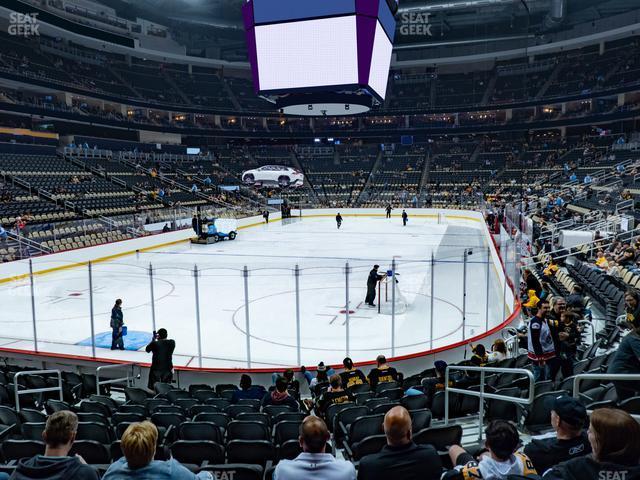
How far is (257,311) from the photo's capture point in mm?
13242

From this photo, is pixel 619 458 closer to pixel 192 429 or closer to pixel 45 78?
pixel 192 429

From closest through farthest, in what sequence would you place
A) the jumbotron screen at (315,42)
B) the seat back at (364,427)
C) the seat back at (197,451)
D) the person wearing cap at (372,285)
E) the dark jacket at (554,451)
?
1. the dark jacket at (554,451)
2. the seat back at (197,451)
3. the seat back at (364,427)
4. the person wearing cap at (372,285)
5. the jumbotron screen at (315,42)

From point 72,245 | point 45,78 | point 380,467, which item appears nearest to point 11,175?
point 72,245

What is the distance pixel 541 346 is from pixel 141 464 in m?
5.78

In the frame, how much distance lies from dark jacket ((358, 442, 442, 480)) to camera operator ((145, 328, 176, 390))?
6.29 m

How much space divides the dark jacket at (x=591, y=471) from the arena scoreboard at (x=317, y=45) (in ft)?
58.1

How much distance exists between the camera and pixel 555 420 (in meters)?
2.97

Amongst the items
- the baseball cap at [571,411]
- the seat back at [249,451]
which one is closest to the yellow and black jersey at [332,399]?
the seat back at [249,451]

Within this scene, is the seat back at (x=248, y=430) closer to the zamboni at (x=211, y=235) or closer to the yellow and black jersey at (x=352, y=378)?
the yellow and black jersey at (x=352, y=378)

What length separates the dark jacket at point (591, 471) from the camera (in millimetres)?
2305

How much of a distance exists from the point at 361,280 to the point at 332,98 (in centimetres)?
861

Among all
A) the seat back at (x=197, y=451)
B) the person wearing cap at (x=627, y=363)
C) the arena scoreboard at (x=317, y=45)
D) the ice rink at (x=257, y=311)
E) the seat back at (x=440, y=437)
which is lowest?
the ice rink at (x=257, y=311)

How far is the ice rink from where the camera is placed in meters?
10.5

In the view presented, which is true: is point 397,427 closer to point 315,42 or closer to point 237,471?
point 237,471
